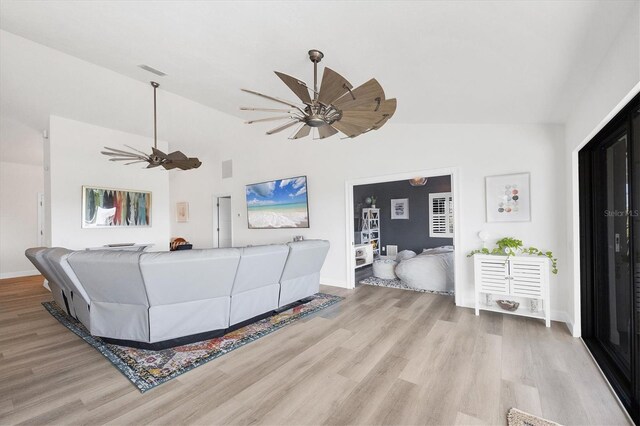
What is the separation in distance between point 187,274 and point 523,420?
2.64 metres

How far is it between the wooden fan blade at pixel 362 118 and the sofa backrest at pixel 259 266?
159 centimetres

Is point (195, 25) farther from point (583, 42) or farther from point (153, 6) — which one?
point (583, 42)

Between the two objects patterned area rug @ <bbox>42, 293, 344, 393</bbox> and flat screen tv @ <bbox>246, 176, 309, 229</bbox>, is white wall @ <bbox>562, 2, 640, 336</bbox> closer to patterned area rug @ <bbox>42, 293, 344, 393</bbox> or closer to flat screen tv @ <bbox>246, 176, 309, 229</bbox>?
patterned area rug @ <bbox>42, 293, 344, 393</bbox>

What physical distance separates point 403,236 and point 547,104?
5.44m

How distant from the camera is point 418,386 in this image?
78.5 inches

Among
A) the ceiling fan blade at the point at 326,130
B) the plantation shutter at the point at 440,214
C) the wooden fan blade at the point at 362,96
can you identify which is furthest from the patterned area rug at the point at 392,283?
the wooden fan blade at the point at 362,96

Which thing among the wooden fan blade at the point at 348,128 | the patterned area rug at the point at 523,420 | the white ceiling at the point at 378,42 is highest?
the white ceiling at the point at 378,42

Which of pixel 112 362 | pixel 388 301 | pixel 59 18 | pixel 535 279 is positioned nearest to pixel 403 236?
pixel 388 301

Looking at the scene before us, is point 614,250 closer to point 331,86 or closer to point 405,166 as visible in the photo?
point 405,166

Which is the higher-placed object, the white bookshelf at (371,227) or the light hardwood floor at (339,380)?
the white bookshelf at (371,227)

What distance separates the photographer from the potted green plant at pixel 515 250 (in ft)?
10.6

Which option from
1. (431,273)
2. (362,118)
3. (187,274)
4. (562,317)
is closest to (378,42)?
(362,118)

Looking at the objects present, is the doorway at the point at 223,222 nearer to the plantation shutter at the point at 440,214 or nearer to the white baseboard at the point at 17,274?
the white baseboard at the point at 17,274

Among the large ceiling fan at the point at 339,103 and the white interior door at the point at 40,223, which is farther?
the white interior door at the point at 40,223
